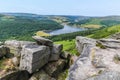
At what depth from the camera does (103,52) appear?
25.3m

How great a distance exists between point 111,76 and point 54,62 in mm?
20388

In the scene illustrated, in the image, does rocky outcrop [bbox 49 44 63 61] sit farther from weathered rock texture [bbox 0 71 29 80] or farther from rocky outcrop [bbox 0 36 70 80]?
weathered rock texture [bbox 0 71 29 80]

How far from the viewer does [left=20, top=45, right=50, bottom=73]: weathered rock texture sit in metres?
30.4

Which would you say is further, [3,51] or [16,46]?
[16,46]

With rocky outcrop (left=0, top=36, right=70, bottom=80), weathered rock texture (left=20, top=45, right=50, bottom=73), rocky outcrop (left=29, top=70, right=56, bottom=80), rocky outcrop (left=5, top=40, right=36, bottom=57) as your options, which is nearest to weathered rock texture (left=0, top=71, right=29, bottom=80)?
rocky outcrop (left=0, top=36, right=70, bottom=80)

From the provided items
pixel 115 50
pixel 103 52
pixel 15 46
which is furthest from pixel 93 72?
pixel 15 46

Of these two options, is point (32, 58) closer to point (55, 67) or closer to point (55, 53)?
point (55, 67)

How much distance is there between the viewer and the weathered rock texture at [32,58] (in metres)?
30.4

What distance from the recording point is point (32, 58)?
3005 centimetres

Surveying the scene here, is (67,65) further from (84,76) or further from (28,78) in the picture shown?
(84,76)

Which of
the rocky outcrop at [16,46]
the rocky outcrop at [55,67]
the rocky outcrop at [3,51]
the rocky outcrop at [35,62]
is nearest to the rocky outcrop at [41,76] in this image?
the rocky outcrop at [35,62]

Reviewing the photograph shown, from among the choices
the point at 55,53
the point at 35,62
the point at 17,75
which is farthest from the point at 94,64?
the point at 55,53

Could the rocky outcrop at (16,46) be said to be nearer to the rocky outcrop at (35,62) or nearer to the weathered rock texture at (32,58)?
the rocky outcrop at (35,62)

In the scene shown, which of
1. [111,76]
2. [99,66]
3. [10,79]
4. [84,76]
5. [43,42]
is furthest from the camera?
[43,42]
